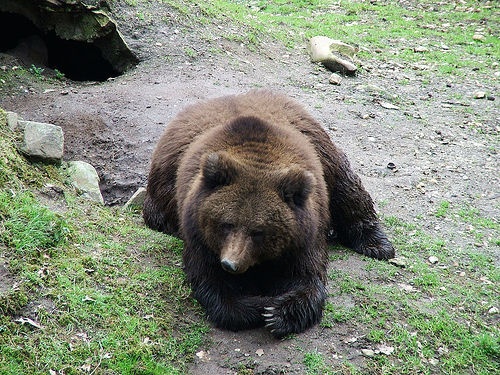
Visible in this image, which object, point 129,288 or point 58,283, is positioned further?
point 129,288

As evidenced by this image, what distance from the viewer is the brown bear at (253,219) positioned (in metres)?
5.05

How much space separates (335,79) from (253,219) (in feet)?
26.7

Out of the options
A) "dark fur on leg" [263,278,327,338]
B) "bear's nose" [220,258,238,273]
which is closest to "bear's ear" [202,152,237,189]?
"bear's nose" [220,258,238,273]

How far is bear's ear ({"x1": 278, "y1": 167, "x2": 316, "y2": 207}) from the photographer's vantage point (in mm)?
5141

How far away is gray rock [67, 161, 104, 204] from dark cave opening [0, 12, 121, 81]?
3.99m

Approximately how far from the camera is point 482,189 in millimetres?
8883

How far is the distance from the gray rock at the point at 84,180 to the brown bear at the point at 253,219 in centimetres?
123

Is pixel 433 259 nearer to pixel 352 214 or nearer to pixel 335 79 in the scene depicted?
pixel 352 214

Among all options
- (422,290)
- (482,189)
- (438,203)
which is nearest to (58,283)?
(422,290)

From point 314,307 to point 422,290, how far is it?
1.54 m

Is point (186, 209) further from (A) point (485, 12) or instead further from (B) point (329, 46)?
(A) point (485, 12)

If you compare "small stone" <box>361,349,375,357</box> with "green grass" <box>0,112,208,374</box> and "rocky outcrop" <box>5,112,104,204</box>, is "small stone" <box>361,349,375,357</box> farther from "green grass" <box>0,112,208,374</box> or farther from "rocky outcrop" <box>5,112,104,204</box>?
"rocky outcrop" <box>5,112,104,204</box>

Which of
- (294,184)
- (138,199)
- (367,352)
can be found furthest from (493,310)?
(138,199)

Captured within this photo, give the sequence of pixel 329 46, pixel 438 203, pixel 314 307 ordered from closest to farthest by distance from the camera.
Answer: pixel 314 307, pixel 438 203, pixel 329 46
